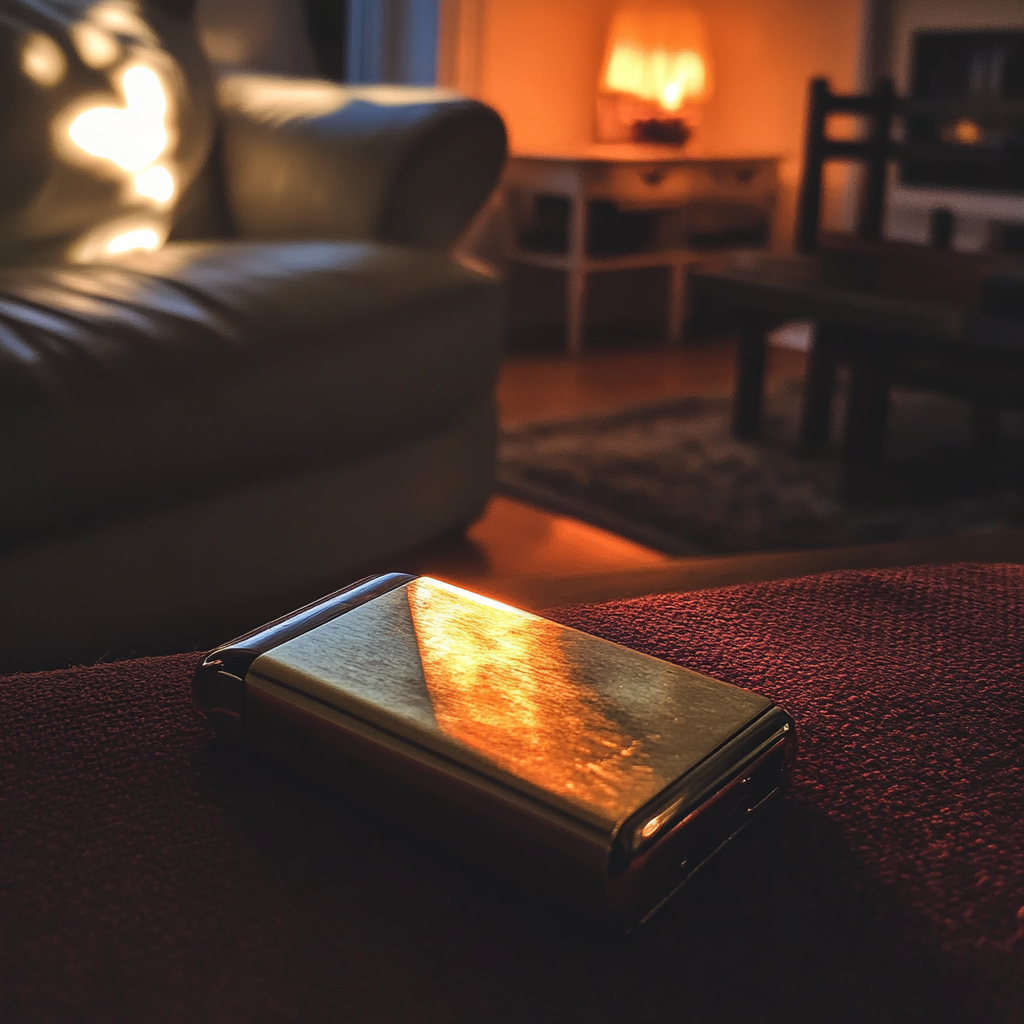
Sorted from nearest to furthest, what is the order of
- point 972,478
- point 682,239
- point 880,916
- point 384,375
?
point 880,916, point 384,375, point 972,478, point 682,239

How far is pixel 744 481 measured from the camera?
221 centimetres

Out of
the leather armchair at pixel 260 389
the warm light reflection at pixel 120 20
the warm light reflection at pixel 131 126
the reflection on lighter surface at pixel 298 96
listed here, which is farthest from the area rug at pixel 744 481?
the warm light reflection at pixel 120 20

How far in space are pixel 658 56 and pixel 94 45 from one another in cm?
260

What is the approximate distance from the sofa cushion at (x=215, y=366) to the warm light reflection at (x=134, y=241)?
0.17 meters

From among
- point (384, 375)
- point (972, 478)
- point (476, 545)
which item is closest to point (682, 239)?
point (972, 478)

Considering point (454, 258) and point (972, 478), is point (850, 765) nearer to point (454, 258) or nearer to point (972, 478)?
point (454, 258)

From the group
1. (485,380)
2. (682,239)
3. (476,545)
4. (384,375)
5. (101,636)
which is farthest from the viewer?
(682,239)

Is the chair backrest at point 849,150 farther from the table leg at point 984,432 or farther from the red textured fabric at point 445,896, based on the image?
the red textured fabric at point 445,896

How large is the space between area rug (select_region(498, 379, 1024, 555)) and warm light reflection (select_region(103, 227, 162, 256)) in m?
0.80

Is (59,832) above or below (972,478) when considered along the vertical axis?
above

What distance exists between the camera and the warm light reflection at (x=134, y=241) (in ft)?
5.30

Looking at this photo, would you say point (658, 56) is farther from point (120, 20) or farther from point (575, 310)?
point (120, 20)

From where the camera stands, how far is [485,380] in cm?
158

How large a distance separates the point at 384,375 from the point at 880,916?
1.10 m
